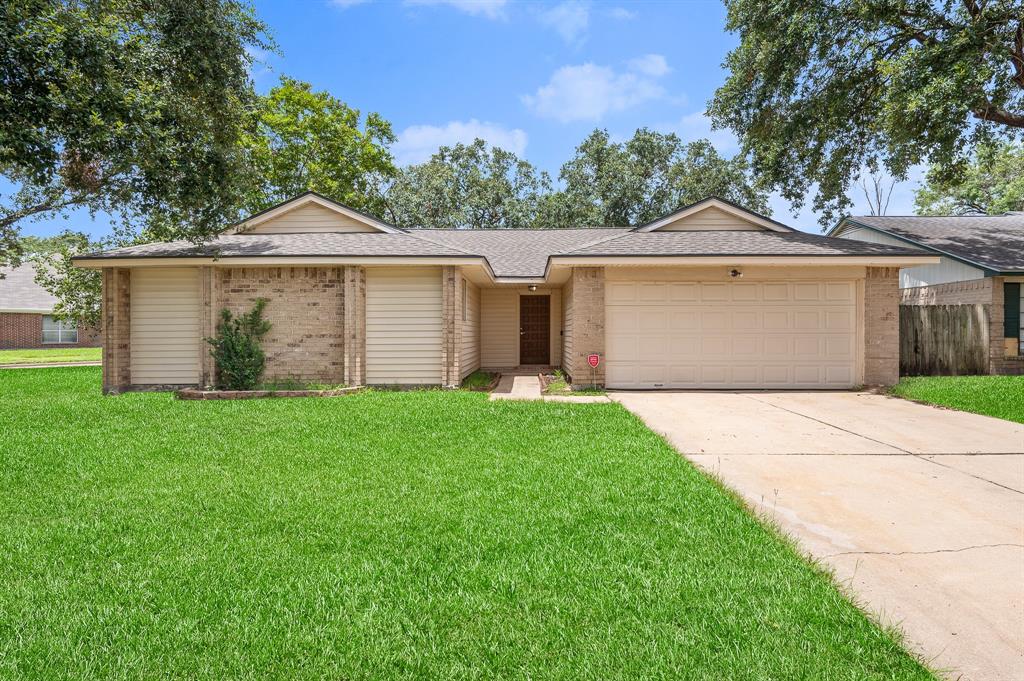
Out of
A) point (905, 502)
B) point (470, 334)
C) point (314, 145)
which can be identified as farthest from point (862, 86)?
point (314, 145)

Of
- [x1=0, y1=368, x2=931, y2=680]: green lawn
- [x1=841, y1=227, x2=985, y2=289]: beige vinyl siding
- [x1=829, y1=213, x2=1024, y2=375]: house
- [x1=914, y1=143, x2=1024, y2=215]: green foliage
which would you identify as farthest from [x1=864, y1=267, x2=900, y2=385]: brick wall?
[x1=914, y1=143, x2=1024, y2=215]: green foliage

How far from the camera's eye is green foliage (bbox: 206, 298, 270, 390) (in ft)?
35.0

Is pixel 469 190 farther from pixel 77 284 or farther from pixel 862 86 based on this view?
pixel 862 86

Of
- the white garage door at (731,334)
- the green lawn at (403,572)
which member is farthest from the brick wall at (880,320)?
the green lawn at (403,572)

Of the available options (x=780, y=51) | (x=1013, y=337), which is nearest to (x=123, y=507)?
(x=780, y=51)

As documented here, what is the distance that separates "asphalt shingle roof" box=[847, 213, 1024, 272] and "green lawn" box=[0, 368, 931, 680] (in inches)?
562

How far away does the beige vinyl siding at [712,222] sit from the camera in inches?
521

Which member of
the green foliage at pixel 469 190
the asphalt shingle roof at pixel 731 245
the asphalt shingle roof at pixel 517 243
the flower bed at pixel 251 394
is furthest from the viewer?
the green foliage at pixel 469 190

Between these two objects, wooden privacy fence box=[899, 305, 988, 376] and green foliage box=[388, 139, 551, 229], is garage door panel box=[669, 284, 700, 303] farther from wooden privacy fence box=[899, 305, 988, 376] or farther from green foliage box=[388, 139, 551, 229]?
green foliage box=[388, 139, 551, 229]

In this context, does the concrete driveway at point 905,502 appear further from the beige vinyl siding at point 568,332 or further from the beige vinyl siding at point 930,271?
the beige vinyl siding at point 930,271

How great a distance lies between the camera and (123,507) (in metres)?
4.02

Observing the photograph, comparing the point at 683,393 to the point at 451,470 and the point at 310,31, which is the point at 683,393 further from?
the point at 310,31

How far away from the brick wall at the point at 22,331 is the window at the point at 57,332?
8.1 inches

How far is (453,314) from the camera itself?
1134cm
